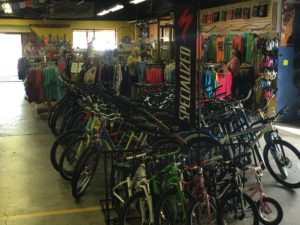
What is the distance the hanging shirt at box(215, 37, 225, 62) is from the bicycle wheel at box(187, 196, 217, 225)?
7.29 metres

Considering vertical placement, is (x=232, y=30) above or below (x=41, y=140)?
above

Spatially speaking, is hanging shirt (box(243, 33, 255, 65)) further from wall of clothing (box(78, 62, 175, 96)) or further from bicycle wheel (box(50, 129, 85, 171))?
bicycle wheel (box(50, 129, 85, 171))

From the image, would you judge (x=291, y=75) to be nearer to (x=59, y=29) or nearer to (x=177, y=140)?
(x=177, y=140)

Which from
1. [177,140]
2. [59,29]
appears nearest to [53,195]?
[177,140]

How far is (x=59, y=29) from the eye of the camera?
18.0 meters

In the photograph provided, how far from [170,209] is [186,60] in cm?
168

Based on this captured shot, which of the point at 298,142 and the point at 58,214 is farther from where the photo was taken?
the point at 298,142

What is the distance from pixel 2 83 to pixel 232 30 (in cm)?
1048

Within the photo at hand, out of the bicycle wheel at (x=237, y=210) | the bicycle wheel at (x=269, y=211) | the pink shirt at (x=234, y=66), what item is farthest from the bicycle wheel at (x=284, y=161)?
the pink shirt at (x=234, y=66)

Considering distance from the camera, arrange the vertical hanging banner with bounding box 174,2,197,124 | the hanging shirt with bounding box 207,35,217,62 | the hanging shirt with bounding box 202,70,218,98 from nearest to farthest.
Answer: the vertical hanging banner with bounding box 174,2,197,124
the hanging shirt with bounding box 202,70,218,98
the hanging shirt with bounding box 207,35,217,62

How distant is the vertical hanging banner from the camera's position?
4.16 m

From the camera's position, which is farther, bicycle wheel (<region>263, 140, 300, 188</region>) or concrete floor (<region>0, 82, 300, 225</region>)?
Result: bicycle wheel (<region>263, 140, 300, 188</region>)

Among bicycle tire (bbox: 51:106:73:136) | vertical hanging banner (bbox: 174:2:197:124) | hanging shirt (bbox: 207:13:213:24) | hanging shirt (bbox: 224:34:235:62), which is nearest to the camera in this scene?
vertical hanging banner (bbox: 174:2:197:124)

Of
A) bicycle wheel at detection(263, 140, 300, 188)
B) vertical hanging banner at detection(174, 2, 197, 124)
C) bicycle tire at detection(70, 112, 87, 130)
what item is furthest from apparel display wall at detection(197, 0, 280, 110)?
vertical hanging banner at detection(174, 2, 197, 124)
